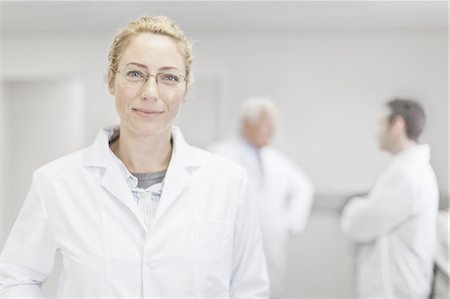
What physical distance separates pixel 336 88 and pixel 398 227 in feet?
1.27

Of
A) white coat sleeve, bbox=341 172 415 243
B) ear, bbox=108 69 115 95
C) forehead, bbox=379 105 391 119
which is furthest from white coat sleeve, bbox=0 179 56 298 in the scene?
forehead, bbox=379 105 391 119

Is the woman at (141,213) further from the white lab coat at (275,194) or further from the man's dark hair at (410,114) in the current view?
the man's dark hair at (410,114)

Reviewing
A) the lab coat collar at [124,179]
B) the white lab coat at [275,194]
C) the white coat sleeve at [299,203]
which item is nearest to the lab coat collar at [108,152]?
the lab coat collar at [124,179]

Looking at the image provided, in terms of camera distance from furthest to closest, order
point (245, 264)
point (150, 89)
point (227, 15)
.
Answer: point (227, 15)
point (245, 264)
point (150, 89)

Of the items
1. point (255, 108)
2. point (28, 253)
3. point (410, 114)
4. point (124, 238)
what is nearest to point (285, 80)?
point (255, 108)

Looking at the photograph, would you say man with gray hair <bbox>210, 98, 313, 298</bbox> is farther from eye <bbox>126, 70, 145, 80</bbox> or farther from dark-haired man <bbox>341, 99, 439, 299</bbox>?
eye <bbox>126, 70, 145, 80</bbox>

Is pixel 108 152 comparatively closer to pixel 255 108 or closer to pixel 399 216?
pixel 255 108

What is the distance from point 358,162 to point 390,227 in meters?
0.18

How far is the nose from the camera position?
936 mm

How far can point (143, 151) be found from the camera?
101 centimetres

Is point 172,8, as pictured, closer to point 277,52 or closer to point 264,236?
point 277,52

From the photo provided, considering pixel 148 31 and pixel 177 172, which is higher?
pixel 148 31

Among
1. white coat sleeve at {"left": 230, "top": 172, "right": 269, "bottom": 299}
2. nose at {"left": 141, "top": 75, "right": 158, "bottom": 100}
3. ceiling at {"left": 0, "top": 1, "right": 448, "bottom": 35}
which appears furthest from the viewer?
ceiling at {"left": 0, "top": 1, "right": 448, "bottom": 35}

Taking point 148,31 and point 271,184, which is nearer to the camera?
point 148,31
